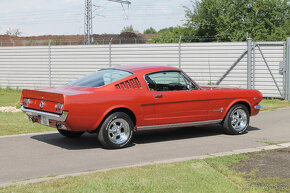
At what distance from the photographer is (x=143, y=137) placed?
973cm

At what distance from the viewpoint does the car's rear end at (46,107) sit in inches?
304

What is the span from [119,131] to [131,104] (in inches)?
20.7

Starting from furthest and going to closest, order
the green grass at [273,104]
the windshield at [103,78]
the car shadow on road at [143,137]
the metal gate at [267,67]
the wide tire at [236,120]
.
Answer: the metal gate at [267,67]
the green grass at [273,104]
the wide tire at [236,120]
the car shadow on road at [143,137]
the windshield at [103,78]

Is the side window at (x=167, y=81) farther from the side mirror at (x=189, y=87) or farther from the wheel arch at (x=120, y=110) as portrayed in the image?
the wheel arch at (x=120, y=110)

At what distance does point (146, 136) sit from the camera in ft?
32.4

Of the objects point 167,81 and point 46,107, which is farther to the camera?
point 167,81

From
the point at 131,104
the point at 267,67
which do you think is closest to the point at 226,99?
the point at 131,104

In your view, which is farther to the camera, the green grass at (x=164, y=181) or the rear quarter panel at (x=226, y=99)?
the rear quarter panel at (x=226, y=99)

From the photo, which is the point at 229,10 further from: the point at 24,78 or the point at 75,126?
the point at 75,126

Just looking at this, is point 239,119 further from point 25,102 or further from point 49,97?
point 25,102

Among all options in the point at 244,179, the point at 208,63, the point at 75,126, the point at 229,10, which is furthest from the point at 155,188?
the point at 229,10

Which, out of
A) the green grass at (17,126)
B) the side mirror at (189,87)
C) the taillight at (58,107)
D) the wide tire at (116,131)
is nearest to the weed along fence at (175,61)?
the green grass at (17,126)

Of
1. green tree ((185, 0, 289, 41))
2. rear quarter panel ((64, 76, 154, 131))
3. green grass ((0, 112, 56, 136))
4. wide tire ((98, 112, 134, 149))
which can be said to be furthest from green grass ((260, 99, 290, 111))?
green tree ((185, 0, 289, 41))

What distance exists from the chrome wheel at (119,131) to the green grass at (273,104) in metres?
7.43
